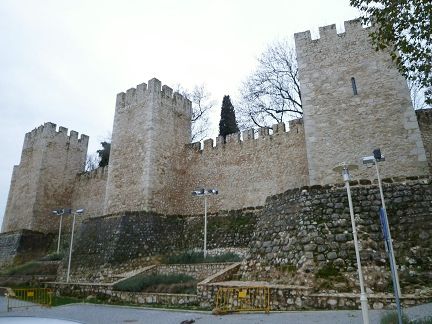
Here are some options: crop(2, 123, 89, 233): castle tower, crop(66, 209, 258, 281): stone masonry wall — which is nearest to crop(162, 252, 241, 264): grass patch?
crop(66, 209, 258, 281): stone masonry wall

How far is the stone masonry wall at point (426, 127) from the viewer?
551 inches

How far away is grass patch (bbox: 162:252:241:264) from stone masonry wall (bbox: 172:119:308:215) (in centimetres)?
332

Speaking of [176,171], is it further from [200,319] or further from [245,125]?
[200,319]

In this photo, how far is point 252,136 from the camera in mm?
18672

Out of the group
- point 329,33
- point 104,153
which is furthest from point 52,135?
point 329,33

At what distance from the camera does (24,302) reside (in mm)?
13586

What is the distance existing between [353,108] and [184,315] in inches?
364

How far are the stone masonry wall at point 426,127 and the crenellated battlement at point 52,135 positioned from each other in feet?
72.7

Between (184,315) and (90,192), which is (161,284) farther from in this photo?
(90,192)

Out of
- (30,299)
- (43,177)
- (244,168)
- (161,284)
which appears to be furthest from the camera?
(43,177)

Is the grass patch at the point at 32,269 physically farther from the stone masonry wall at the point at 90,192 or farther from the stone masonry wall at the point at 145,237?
the stone masonry wall at the point at 90,192

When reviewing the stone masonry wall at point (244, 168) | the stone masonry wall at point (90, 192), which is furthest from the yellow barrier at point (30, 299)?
the stone masonry wall at point (90, 192)

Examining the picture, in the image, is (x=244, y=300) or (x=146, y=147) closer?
(x=244, y=300)

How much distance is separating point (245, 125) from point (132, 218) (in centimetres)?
1123
